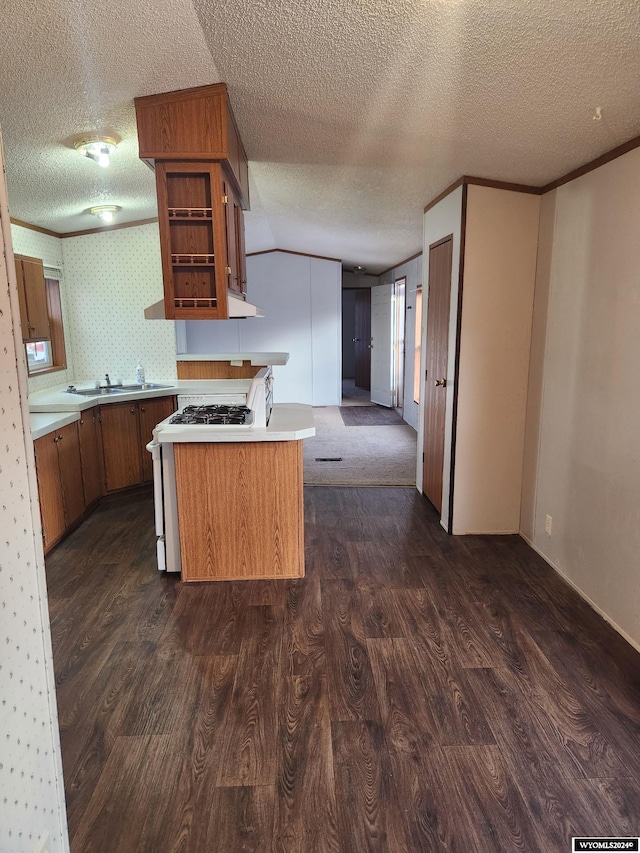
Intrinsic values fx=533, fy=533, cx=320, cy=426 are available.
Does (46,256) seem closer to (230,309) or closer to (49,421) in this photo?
(49,421)

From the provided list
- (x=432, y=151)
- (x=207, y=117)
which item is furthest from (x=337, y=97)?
(x=432, y=151)

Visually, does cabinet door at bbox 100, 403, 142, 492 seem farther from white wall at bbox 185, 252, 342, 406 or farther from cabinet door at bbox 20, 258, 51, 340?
white wall at bbox 185, 252, 342, 406

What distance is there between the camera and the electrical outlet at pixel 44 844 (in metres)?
1.21

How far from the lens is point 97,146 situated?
2801 mm

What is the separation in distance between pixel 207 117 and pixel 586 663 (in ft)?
9.92

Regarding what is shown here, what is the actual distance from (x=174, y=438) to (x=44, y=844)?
1962mm

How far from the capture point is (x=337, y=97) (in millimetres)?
2334

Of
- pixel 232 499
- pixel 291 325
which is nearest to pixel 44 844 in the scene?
pixel 232 499

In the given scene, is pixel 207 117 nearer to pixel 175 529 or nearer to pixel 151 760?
pixel 175 529

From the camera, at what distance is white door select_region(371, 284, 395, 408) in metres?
8.45

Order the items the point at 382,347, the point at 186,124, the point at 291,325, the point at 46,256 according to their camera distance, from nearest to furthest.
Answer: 1. the point at 186,124
2. the point at 46,256
3. the point at 291,325
4. the point at 382,347

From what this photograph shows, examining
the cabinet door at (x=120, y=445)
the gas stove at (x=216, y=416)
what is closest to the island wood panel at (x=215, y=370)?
the cabinet door at (x=120, y=445)

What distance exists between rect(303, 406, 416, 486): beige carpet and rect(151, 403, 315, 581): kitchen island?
1.75m

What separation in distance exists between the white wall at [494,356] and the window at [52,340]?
3501 millimetres
